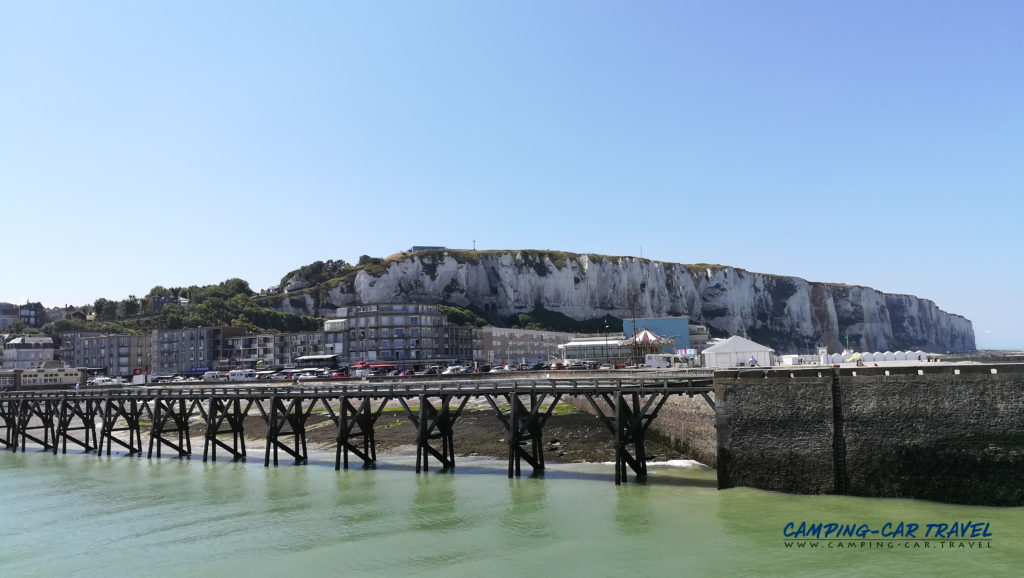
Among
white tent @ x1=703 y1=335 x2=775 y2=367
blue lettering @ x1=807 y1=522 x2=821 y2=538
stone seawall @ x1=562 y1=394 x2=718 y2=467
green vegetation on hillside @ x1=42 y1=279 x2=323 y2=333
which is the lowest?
blue lettering @ x1=807 y1=522 x2=821 y2=538

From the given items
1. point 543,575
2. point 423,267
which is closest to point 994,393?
point 543,575

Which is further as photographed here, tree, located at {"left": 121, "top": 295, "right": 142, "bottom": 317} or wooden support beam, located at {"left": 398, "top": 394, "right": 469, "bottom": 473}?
tree, located at {"left": 121, "top": 295, "right": 142, "bottom": 317}

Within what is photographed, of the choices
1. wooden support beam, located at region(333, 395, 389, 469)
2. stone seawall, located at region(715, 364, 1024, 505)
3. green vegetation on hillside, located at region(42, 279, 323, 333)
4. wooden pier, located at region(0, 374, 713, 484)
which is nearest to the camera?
stone seawall, located at region(715, 364, 1024, 505)

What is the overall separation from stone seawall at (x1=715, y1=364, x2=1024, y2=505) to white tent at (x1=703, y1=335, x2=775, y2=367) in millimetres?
25437

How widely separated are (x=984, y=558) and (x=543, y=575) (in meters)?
11.8

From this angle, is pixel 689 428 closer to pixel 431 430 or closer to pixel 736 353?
pixel 431 430

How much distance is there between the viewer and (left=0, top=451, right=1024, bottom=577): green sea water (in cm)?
1864

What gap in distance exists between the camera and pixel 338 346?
116562 millimetres

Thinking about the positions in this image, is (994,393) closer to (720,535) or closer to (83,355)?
(720,535)

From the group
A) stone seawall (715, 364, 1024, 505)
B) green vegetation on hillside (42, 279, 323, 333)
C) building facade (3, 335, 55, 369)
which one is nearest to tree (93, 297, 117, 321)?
green vegetation on hillside (42, 279, 323, 333)

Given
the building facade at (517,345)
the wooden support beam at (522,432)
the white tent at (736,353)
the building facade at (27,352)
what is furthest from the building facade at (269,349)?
the wooden support beam at (522,432)

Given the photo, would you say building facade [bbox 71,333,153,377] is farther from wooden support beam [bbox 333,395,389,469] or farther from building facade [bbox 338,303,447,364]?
wooden support beam [bbox 333,395,389,469]

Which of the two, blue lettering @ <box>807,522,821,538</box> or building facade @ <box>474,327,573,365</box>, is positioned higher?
building facade @ <box>474,327,573,365</box>

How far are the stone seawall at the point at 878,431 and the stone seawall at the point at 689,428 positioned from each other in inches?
171
